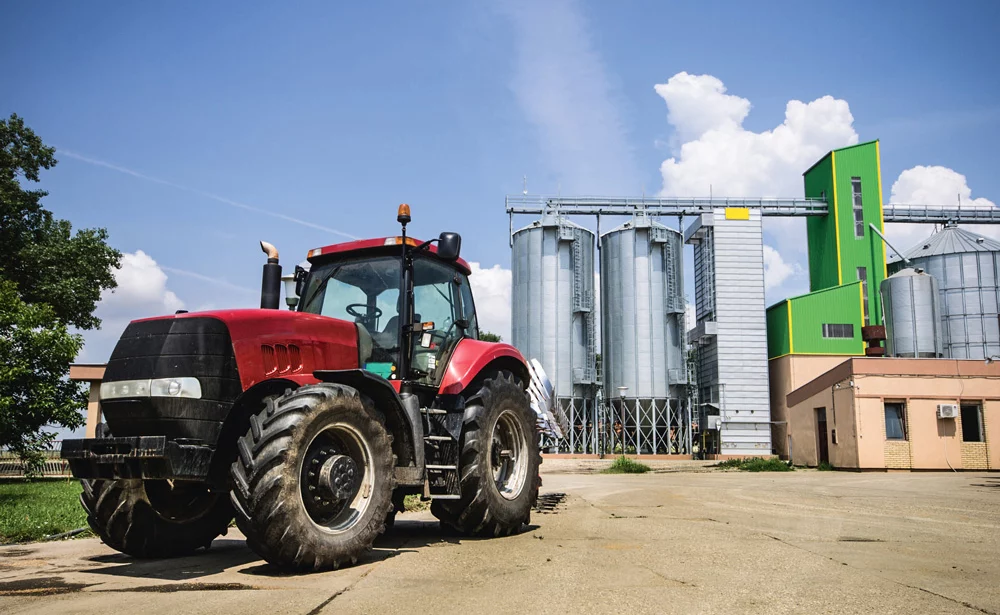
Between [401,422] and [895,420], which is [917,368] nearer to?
[895,420]

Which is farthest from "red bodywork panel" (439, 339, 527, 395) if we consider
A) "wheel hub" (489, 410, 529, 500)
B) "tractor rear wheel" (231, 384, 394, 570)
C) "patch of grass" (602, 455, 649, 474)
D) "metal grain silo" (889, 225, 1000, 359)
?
A: "metal grain silo" (889, 225, 1000, 359)

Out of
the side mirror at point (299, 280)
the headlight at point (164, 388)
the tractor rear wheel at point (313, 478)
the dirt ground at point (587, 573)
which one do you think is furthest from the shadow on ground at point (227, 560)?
the side mirror at point (299, 280)

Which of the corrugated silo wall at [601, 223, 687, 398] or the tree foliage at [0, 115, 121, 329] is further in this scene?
the corrugated silo wall at [601, 223, 687, 398]

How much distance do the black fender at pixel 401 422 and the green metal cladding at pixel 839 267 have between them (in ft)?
112

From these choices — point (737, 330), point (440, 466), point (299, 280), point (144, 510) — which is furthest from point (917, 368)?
point (144, 510)

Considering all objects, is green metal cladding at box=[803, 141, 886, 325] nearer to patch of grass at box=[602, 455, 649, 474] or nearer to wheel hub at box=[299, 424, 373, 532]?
patch of grass at box=[602, 455, 649, 474]

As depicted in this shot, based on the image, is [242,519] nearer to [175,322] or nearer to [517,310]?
[175,322]

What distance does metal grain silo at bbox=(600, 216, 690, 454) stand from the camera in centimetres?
3775

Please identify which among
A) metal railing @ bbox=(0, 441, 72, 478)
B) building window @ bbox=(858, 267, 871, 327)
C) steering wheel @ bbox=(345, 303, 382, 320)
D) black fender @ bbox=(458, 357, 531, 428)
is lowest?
metal railing @ bbox=(0, 441, 72, 478)

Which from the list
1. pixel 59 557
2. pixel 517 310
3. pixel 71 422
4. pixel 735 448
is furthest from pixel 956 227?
pixel 59 557

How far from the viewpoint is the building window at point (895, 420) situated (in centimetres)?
2359

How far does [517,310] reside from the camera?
125 feet

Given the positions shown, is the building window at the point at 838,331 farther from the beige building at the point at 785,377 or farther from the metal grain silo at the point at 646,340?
the metal grain silo at the point at 646,340

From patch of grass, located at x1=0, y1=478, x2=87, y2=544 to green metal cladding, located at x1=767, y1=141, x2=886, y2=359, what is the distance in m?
32.9
